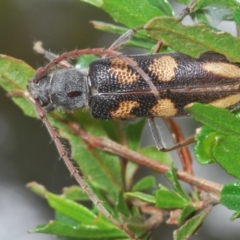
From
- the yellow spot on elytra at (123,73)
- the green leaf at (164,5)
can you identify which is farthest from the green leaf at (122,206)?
the green leaf at (164,5)

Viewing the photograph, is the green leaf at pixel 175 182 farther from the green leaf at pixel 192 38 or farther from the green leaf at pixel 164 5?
the green leaf at pixel 164 5

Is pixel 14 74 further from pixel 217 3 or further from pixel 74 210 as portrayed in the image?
pixel 217 3

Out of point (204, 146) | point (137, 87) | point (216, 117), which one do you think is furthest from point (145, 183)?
point (216, 117)

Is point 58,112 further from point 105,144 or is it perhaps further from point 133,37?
point 133,37

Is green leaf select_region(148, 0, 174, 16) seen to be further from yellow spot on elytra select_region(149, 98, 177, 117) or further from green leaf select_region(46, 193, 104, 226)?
green leaf select_region(46, 193, 104, 226)

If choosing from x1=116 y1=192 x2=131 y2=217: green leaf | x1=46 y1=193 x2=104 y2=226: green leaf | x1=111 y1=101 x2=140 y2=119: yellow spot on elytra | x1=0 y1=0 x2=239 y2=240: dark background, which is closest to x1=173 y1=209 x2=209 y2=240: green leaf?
x1=116 y1=192 x2=131 y2=217: green leaf

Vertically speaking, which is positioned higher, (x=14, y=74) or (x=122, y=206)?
(x=14, y=74)

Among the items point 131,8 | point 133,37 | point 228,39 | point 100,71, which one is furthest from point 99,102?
point 228,39
